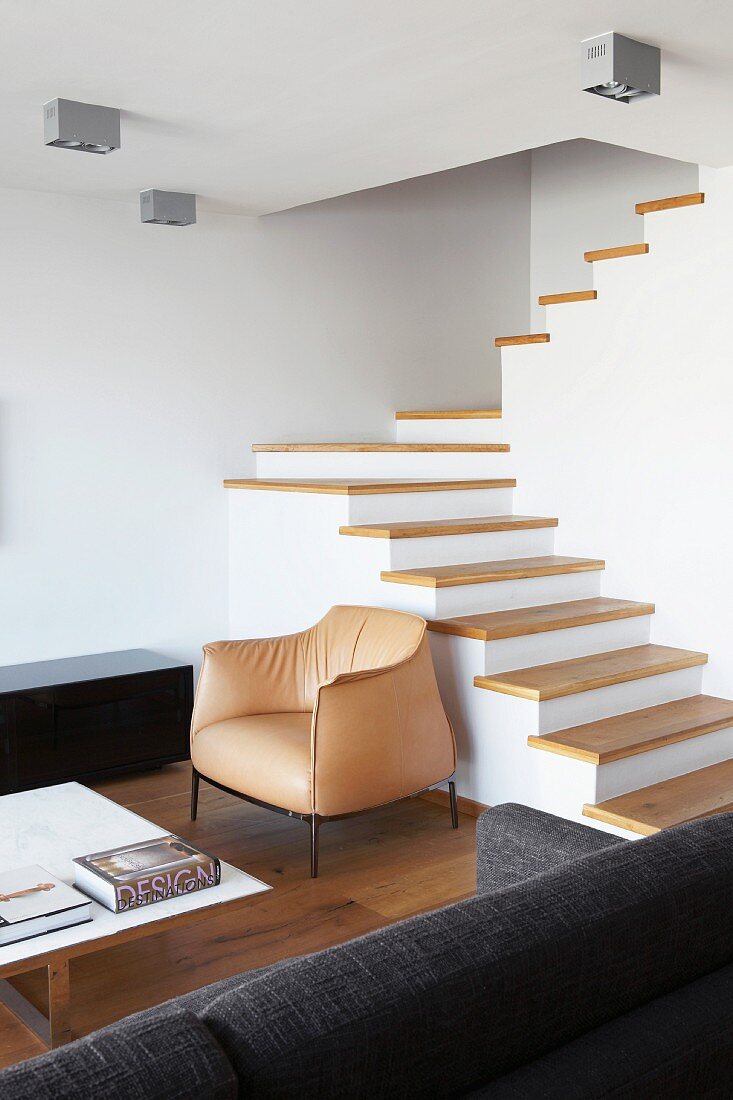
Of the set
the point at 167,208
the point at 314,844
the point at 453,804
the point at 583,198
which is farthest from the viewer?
the point at 583,198

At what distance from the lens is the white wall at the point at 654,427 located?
13.8ft

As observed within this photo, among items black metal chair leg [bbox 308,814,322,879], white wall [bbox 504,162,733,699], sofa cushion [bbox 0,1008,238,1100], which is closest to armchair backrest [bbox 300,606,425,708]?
black metal chair leg [bbox 308,814,322,879]

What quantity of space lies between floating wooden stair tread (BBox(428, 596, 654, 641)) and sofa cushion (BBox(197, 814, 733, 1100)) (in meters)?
2.53

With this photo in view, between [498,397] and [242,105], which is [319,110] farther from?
[498,397]

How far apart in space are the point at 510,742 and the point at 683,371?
169 centimetres

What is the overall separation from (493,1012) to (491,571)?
319cm

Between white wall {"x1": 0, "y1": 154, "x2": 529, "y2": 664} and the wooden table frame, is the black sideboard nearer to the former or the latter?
white wall {"x1": 0, "y1": 154, "x2": 529, "y2": 664}

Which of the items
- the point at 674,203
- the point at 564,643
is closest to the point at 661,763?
the point at 564,643

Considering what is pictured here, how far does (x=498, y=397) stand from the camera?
6.11 m

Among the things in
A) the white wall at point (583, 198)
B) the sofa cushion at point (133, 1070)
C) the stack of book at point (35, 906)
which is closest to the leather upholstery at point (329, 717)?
the stack of book at point (35, 906)

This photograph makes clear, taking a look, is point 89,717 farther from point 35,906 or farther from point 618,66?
point 618,66

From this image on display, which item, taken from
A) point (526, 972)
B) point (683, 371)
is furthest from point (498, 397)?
point (526, 972)

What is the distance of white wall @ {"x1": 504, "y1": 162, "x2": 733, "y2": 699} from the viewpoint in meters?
4.21

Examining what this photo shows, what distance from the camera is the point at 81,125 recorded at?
3111mm
